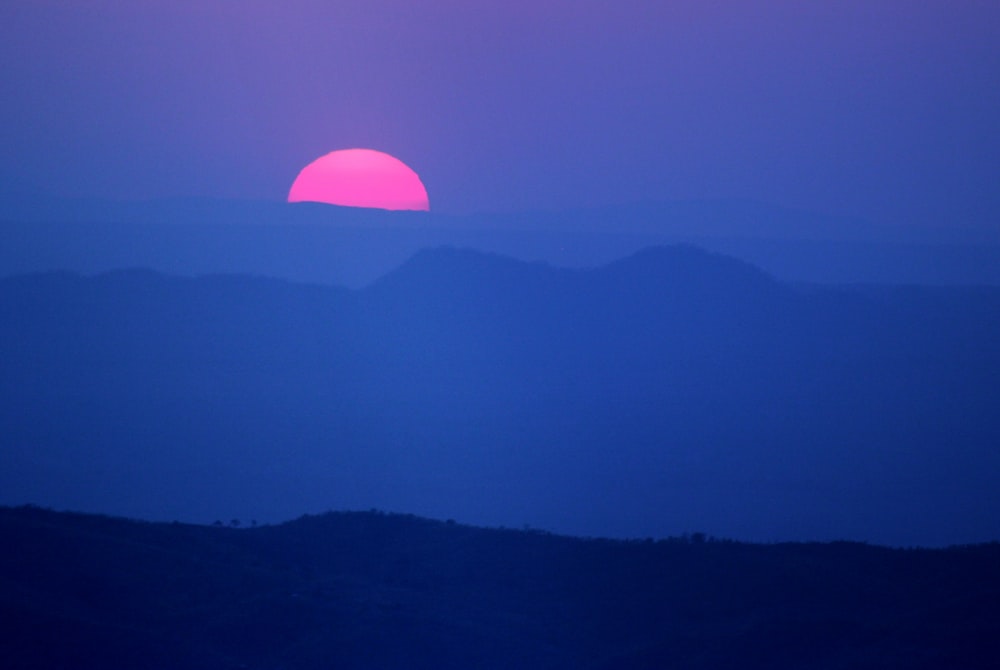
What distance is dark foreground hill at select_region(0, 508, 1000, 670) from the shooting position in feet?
34.9

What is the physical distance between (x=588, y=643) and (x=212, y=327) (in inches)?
563

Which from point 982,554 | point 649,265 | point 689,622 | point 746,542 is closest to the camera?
point 689,622

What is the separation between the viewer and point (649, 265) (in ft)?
74.5

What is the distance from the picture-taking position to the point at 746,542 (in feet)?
49.4

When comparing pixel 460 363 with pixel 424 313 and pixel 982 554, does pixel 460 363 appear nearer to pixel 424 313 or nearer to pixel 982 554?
pixel 424 313

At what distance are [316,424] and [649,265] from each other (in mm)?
9112

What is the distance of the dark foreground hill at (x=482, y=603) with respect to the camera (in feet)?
34.9

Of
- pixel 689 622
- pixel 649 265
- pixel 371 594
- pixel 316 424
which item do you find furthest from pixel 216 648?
pixel 649 265

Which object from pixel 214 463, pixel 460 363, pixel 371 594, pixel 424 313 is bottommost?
pixel 371 594

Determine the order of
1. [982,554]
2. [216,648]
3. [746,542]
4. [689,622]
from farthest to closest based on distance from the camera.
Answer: [746,542], [982,554], [689,622], [216,648]

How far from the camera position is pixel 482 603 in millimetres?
13664

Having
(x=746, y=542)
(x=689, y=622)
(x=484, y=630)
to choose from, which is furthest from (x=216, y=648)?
(x=746, y=542)

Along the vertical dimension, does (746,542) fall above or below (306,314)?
below

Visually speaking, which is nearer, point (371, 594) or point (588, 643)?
point (588, 643)
